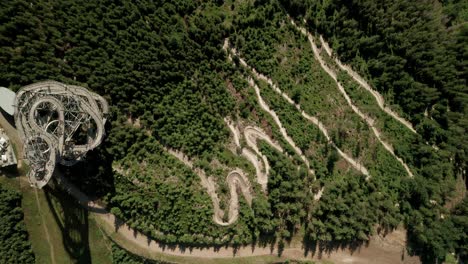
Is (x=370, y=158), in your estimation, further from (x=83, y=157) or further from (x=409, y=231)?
(x=83, y=157)

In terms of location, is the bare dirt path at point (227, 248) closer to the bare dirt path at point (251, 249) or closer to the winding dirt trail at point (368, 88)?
the bare dirt path at point (251, 249)

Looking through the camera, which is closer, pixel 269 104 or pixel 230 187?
pixel 230 187

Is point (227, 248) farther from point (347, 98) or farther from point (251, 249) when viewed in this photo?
point (347, 98)

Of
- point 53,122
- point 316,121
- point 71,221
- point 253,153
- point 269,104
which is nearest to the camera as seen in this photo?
point 53,122

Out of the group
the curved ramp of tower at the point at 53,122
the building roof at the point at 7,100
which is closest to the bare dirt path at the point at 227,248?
the building roof at the point at 7,100

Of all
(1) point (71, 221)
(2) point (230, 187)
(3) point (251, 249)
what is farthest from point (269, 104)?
(1) point (71, 221)

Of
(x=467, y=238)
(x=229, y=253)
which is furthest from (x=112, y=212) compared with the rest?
(x=467, y=238)

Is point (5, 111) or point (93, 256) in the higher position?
point (5, 111)
